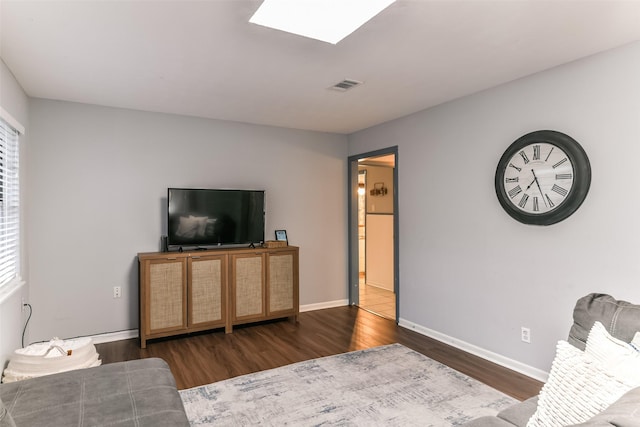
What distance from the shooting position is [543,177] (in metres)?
2.93

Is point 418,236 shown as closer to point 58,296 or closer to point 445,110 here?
point 445,110

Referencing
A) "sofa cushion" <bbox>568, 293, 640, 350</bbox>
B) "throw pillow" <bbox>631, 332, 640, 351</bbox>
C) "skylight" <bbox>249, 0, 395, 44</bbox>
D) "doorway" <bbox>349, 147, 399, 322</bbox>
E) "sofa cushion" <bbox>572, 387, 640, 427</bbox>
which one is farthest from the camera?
"doorway" <bbox>349, 147, 399, 322</bbox>

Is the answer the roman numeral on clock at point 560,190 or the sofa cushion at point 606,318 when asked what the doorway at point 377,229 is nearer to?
the roman numeral on clock at point 560,190

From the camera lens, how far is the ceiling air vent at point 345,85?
124 inches

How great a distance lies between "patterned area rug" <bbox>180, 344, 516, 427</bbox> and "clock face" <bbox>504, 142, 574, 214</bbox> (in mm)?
1467

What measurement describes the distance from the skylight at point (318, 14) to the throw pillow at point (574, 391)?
1.65 meters

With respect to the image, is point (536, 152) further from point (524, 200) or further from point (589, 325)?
point (589, 325)

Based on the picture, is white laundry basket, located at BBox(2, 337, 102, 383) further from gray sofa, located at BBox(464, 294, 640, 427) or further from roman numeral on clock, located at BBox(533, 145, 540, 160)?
roman numeral on clock, located at BBox(533, 145, 540, 160)

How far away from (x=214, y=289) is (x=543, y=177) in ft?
10.8

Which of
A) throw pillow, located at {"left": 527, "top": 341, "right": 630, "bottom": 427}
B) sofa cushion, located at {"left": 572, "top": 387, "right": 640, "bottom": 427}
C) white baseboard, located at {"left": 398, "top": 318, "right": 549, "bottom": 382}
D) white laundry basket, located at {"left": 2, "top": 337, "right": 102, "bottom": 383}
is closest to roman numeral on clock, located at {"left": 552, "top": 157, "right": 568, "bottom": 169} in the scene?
white baseboard, located at {"left": 398, "top": 318, "right": 549, "bottom": 382}

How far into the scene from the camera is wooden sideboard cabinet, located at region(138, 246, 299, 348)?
148 inches

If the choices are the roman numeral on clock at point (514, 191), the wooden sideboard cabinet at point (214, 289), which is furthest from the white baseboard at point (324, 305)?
the roman numeral on clock at point (514, 191)

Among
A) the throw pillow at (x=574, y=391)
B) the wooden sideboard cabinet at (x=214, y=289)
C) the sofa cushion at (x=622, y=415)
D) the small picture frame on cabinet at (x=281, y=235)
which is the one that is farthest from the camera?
the small picture frame on cabinet at (x=281, y=235)

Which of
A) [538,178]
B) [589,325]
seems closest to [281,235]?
[538,178]
